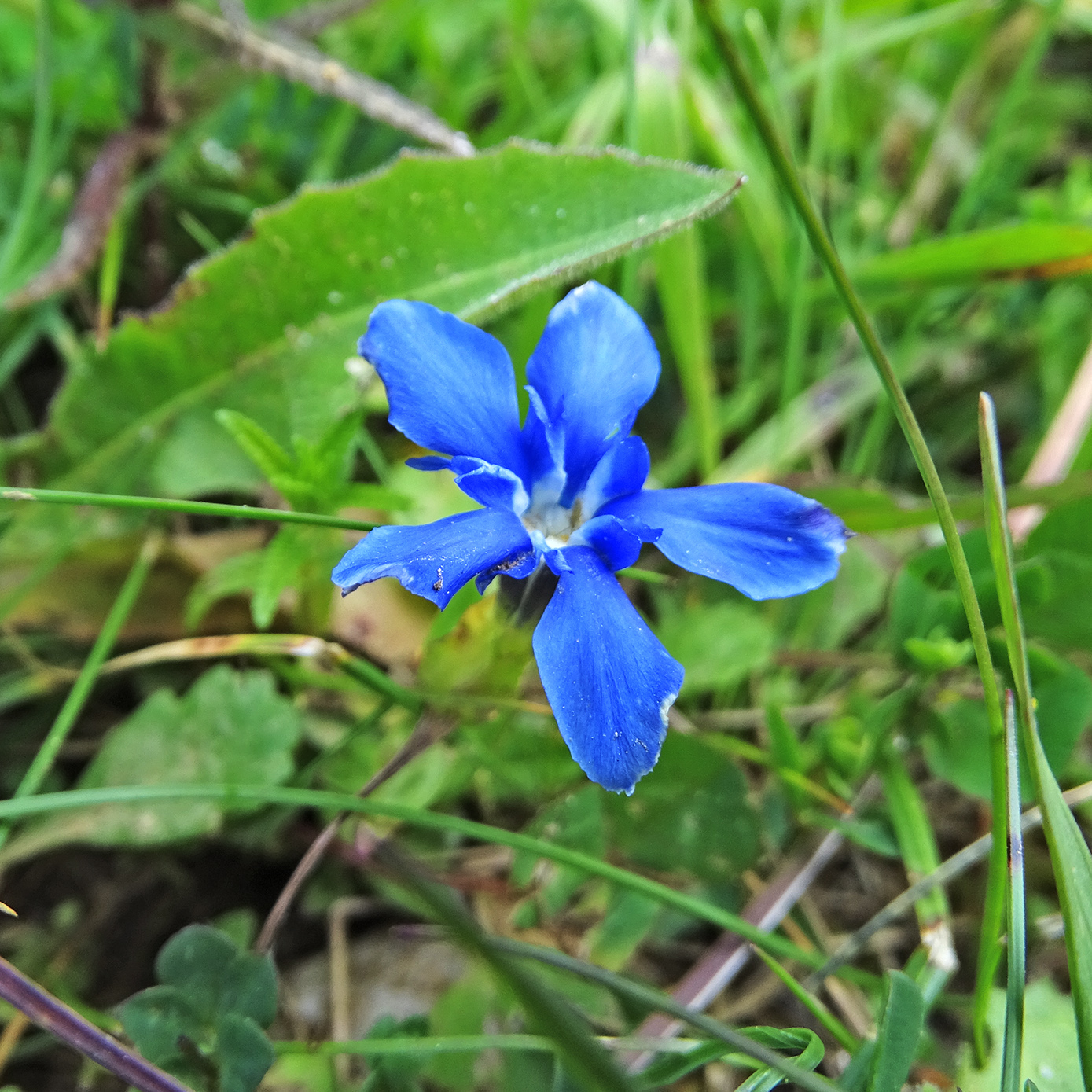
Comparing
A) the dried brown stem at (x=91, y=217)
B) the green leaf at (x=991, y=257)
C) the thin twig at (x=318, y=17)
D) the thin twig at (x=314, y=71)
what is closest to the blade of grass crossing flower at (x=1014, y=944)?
the green leaf at (x=991, y=257)

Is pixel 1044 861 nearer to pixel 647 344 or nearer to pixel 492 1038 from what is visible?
pixel 492 1038

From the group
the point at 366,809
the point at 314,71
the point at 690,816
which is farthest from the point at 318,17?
the point at 690,816

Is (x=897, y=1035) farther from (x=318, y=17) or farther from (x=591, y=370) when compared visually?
(x=318, y=17)

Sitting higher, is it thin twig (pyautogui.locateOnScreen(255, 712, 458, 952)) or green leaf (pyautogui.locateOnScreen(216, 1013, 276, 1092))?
thin twig (pyautogui.locateOnScreen(255, 712, 458, 952))

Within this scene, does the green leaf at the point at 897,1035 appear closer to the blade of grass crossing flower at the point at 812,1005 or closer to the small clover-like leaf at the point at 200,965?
the blade of grass crossing flower at the point at 812,1005

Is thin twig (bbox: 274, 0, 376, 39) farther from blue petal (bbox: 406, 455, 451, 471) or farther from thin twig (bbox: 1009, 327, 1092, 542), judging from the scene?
thin twig (bbox: 1009, 327, 1092, 542)

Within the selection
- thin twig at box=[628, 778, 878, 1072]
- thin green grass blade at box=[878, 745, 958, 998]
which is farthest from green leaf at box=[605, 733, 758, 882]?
thin green grass blade at box=[878, 745, 958, 998]

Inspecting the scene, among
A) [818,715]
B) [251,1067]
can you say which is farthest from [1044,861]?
[251,1067]
